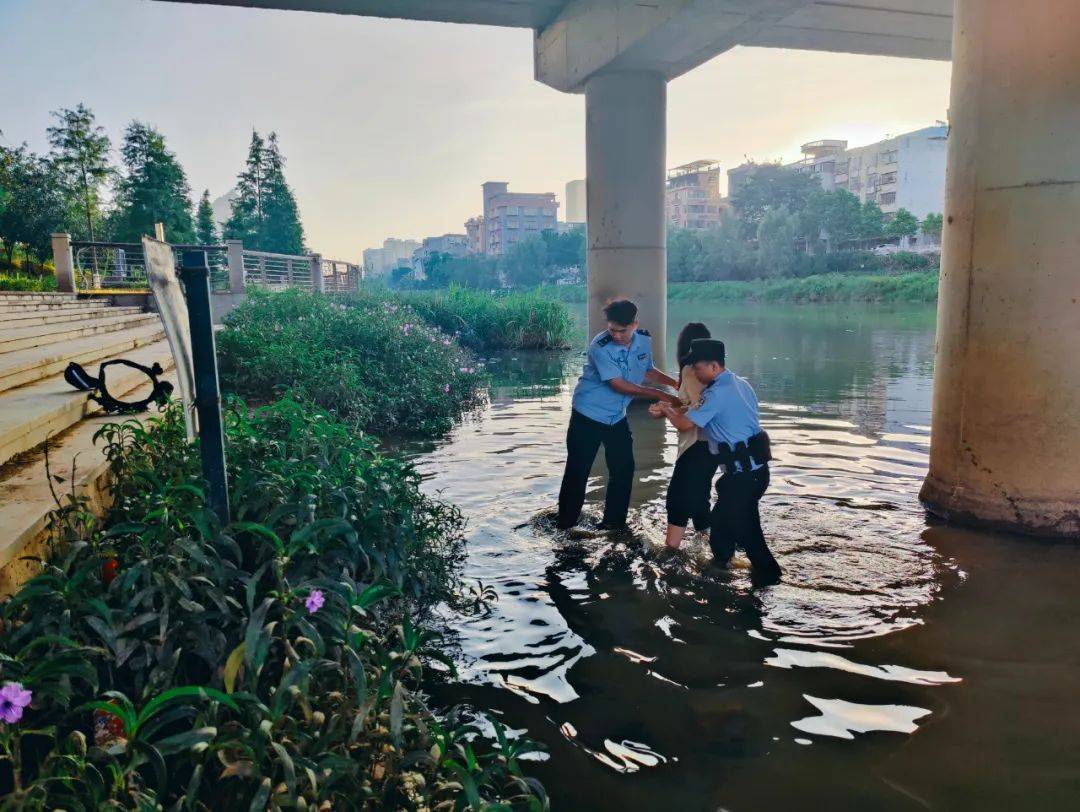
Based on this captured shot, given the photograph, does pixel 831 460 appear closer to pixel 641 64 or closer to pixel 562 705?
pixel 562 705

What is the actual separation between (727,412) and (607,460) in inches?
52.9

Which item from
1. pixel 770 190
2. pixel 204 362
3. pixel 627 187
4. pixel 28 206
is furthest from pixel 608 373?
pixel 770 190

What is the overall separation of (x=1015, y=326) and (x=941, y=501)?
146cm

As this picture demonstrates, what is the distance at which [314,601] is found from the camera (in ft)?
8.87

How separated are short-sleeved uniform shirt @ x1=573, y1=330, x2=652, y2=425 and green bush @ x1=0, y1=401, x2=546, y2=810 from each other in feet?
9.22

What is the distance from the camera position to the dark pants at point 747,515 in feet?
16.2

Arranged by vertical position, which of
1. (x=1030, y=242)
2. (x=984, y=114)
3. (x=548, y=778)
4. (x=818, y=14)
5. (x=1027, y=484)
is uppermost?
(x=818, y=14)

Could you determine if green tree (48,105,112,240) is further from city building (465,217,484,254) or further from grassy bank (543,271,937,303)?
city building (465,217,484,254)

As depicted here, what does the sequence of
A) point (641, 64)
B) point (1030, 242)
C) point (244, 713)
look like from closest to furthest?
point (244, 713) → point (1030, 242) → point (641, 64)

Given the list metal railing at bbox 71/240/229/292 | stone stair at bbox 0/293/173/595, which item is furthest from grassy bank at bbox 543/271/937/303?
stone stair at bbox 0/293/173/595

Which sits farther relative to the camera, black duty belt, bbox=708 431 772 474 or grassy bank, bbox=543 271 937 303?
grassy bank, bbox=543 271 937 303

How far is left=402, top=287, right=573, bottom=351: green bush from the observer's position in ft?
71.5

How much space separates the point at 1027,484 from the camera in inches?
229

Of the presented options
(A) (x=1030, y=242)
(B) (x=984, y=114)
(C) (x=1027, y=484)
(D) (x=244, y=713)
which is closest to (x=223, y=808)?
(D) (x=244, y=713)
